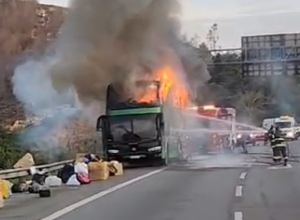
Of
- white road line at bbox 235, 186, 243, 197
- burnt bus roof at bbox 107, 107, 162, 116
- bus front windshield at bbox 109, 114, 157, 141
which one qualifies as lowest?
white road line at bbox 235, 186, 243, 197

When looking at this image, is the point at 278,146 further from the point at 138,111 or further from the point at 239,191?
the point at 239,191

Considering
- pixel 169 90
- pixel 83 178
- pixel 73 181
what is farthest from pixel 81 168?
pixel 169 90

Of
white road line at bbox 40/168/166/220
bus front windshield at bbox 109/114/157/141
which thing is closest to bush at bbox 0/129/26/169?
bus front windshield at bbox 109/114/157/141

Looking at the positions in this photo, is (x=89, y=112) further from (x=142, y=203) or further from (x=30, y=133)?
(x=142, y=203)

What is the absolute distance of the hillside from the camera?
39750 millimetres

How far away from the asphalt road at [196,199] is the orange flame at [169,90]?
6713 mm

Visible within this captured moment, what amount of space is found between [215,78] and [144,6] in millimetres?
52150

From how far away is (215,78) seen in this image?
8731cm

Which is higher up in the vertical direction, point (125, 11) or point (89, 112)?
point (125, 11)

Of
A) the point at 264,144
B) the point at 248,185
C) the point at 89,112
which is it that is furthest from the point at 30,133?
the point at 264,144

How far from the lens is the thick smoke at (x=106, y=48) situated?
34.6 meters

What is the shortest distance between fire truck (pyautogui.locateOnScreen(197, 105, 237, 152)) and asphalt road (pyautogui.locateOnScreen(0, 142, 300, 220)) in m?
18.6

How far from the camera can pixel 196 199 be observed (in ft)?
56.9

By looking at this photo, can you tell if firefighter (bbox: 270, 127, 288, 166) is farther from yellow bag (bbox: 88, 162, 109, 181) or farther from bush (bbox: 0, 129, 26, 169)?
bush (bbox: 0, 129, 26, 169)
